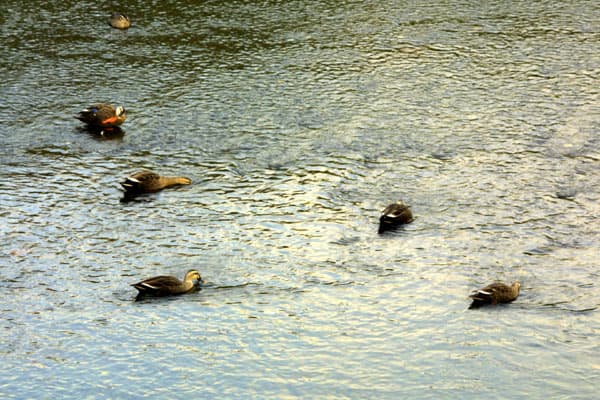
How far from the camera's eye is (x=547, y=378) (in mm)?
9305

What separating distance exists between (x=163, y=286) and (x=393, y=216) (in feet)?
9.51

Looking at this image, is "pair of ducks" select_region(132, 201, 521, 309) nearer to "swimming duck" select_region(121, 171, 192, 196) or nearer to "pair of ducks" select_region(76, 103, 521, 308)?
"pair of ducks" select_region(76, 103, 521, 308)

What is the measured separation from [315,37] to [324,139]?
4.84 metres

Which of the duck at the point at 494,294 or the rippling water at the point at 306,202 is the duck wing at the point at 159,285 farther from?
the duck at the point at 494,294

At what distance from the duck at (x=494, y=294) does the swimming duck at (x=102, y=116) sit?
268 inches

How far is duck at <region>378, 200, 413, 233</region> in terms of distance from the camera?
11.9 metres

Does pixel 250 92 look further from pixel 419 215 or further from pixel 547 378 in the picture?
pixel 547 378

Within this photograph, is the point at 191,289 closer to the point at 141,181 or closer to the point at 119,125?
the point at 141,181

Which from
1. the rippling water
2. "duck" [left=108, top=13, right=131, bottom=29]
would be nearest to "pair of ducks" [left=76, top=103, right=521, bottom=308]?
the rippling water

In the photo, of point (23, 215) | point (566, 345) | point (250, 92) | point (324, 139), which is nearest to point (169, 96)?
point (250, 92)

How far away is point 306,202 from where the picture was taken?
13.0 meters

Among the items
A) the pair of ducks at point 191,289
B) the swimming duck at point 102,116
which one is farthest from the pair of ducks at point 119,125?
the pair of ducks at point 191,289

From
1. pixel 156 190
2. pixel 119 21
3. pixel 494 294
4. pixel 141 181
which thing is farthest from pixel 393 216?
pixel 119 21

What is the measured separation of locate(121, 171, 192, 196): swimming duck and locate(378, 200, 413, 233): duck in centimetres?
303
